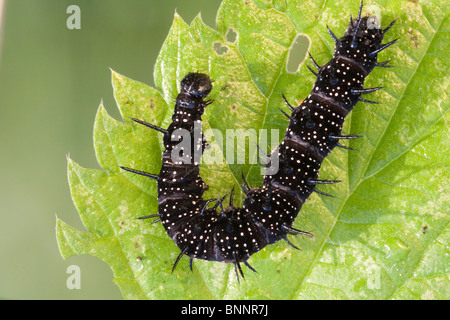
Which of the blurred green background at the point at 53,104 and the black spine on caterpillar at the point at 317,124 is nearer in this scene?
the black spine on caterpillar at the point at 317,124

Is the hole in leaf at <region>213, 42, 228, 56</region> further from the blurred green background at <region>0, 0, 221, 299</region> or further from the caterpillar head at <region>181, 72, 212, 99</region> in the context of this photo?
the blurred green background at <region>0, 0, 221, 299</region>

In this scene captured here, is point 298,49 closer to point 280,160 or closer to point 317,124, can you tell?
point 317,124

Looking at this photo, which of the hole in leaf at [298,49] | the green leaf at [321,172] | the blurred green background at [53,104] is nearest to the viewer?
the green leaf at [321,172]

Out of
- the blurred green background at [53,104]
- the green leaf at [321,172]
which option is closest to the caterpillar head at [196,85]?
the green leaf at [321,172]

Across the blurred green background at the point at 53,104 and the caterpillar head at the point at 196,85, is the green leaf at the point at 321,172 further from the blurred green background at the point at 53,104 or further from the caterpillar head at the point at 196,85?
the blurred green background at the point at 53,104

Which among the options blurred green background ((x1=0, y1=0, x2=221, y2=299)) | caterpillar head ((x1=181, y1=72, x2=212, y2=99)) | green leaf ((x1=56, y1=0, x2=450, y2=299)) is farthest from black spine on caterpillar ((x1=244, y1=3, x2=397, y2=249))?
blurred green background ((x1=0, y1=0, x2=221, y2=299))

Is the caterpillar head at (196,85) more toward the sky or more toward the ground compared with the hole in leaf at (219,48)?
more toward the ground
